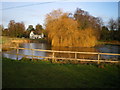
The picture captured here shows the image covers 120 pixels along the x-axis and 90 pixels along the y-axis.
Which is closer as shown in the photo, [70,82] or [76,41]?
[70,82]

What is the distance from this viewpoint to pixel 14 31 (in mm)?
60906

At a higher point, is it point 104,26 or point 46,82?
point 104,26

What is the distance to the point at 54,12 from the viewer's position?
99.3 feet

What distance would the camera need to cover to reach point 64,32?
98.6 ft

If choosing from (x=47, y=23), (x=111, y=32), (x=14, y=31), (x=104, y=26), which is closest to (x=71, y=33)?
(x=47, y=23)

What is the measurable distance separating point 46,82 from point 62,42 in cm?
2508

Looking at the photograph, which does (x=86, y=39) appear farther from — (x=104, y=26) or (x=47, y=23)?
(x=104, y=26)

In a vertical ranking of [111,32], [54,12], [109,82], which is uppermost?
[54,12]

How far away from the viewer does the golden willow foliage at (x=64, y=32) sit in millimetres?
29688

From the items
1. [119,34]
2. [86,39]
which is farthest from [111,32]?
[86,39]

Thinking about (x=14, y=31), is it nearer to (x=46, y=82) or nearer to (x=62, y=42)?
(x=62, y=42)

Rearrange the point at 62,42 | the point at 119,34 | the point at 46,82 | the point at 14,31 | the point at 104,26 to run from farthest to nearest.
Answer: the point at 14,31
the point at 104,26
the point at 119,34
the point at 62,42
the point at 46,82

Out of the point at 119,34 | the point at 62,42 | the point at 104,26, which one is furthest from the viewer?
the point at 104,26

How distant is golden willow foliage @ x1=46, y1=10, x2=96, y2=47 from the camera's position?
1169 inches
